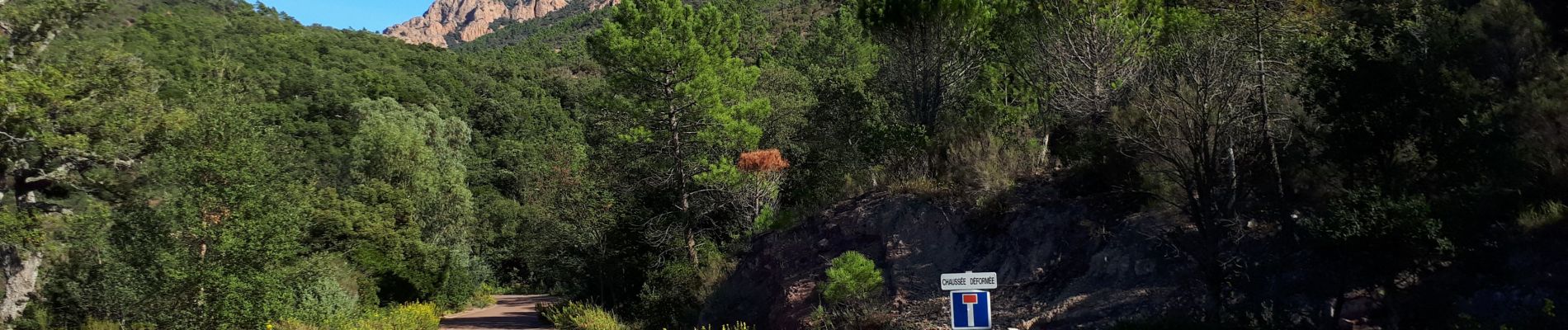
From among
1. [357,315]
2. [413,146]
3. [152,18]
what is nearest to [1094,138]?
[357,315]

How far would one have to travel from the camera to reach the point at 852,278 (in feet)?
37.5

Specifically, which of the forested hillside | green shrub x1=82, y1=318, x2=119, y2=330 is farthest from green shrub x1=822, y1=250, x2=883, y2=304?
green shrub x1=82, y1=318, x2=119, y2=330

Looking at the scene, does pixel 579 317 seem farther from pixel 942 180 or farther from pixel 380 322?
pixel 942 180

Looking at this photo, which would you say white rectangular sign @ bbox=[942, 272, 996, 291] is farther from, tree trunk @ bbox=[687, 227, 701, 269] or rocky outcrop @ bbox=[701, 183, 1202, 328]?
tree trunk @ bbox=[687, 227, 701, 269]

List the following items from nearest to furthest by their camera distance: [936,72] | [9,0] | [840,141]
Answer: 1. [936,72]
2. [840,141]
3. [9,0]

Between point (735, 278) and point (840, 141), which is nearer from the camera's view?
point (735, 278)

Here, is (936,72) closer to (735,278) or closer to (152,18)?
(735,278)

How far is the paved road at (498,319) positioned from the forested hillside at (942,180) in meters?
1.35

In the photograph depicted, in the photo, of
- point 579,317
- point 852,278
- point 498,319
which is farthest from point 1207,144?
point 498,319

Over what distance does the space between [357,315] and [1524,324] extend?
73.9ft

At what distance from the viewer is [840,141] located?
18.2 meters

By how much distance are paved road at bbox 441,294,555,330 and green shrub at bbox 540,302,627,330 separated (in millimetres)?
457

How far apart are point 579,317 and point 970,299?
56.7 feet

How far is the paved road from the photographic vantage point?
24672mm
